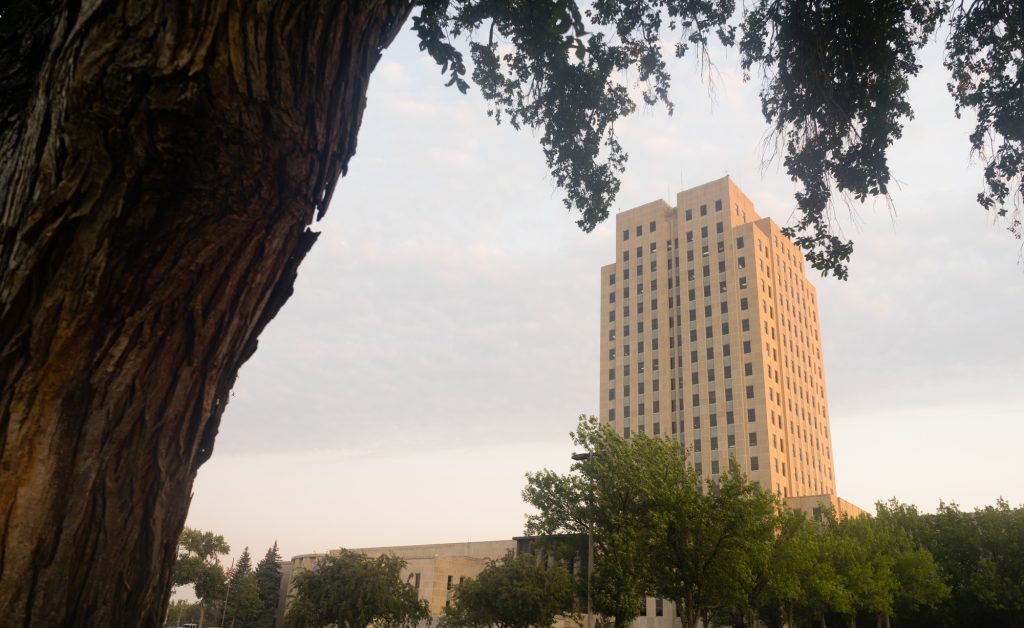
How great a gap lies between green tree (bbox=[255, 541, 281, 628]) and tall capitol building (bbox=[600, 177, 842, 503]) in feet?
149

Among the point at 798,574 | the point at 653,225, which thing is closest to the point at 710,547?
the point at 798,574

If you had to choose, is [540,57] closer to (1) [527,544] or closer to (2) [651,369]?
(1) [527,544]

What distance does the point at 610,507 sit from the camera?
96.2 feet

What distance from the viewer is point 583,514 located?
98.3ft

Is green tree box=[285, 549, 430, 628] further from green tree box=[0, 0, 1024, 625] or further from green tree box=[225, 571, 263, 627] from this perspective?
green tree box=[0, 0, 1024, 625]

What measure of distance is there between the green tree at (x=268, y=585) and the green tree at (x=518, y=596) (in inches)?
1823

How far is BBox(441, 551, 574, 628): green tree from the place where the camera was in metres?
33.1

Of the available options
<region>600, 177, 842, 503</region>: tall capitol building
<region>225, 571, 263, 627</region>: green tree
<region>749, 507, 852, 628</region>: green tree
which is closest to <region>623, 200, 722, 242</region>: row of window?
<region>600, 177, 842, 503</region>: tall capitol building

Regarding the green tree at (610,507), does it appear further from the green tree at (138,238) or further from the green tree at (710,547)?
the green tree at (138,238)

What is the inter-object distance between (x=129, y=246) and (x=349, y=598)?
38545mm

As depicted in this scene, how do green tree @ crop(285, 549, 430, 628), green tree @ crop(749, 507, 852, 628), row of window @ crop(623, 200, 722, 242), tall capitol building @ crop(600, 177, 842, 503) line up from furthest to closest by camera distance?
row of window @ crop(623, 200, 722, 242)
tall capitol building @ crop(600, 177, 842, 503)
green tree @ crop(285, 549, 430, 628)
green tree @ crop(749, 507, 852, 628)

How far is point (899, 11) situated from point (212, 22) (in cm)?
697

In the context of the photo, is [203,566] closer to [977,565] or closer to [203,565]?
[203,565]

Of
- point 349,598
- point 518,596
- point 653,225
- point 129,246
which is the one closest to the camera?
point 129,246
